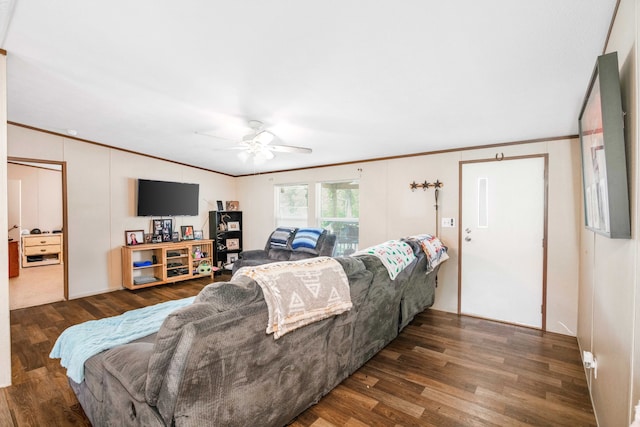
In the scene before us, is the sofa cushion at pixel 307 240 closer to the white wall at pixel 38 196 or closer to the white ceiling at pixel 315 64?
the white ceiling at pixel 315 64

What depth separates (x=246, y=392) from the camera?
1.47 m

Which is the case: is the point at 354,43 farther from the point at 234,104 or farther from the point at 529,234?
the point at 529,234

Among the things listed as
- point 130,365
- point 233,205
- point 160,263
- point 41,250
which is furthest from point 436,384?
point 41,250

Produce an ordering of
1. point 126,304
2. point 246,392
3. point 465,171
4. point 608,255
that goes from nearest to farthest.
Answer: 1. point 246,392
2. point 608,255
3. point 465,171
4. point 126,304

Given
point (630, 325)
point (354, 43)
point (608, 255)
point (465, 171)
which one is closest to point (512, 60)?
point (354, 43)

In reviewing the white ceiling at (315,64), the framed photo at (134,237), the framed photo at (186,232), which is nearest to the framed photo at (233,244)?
the framed photo at (186,232)

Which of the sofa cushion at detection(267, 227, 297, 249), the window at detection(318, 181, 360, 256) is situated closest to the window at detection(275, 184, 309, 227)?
the window at detection(318, 181, 360, 256)

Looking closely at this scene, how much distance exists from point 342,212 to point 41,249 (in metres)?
7.24

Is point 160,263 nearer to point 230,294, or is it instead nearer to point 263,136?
point 263,136

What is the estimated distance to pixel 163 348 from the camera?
1271 mm

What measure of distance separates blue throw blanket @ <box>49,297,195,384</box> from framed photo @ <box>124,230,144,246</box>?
10.0 ft

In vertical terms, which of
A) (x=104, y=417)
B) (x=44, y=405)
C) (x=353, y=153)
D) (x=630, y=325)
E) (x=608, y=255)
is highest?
(x=353, y=153)

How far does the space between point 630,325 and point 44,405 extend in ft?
11.1

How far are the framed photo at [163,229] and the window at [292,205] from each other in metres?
2.04
